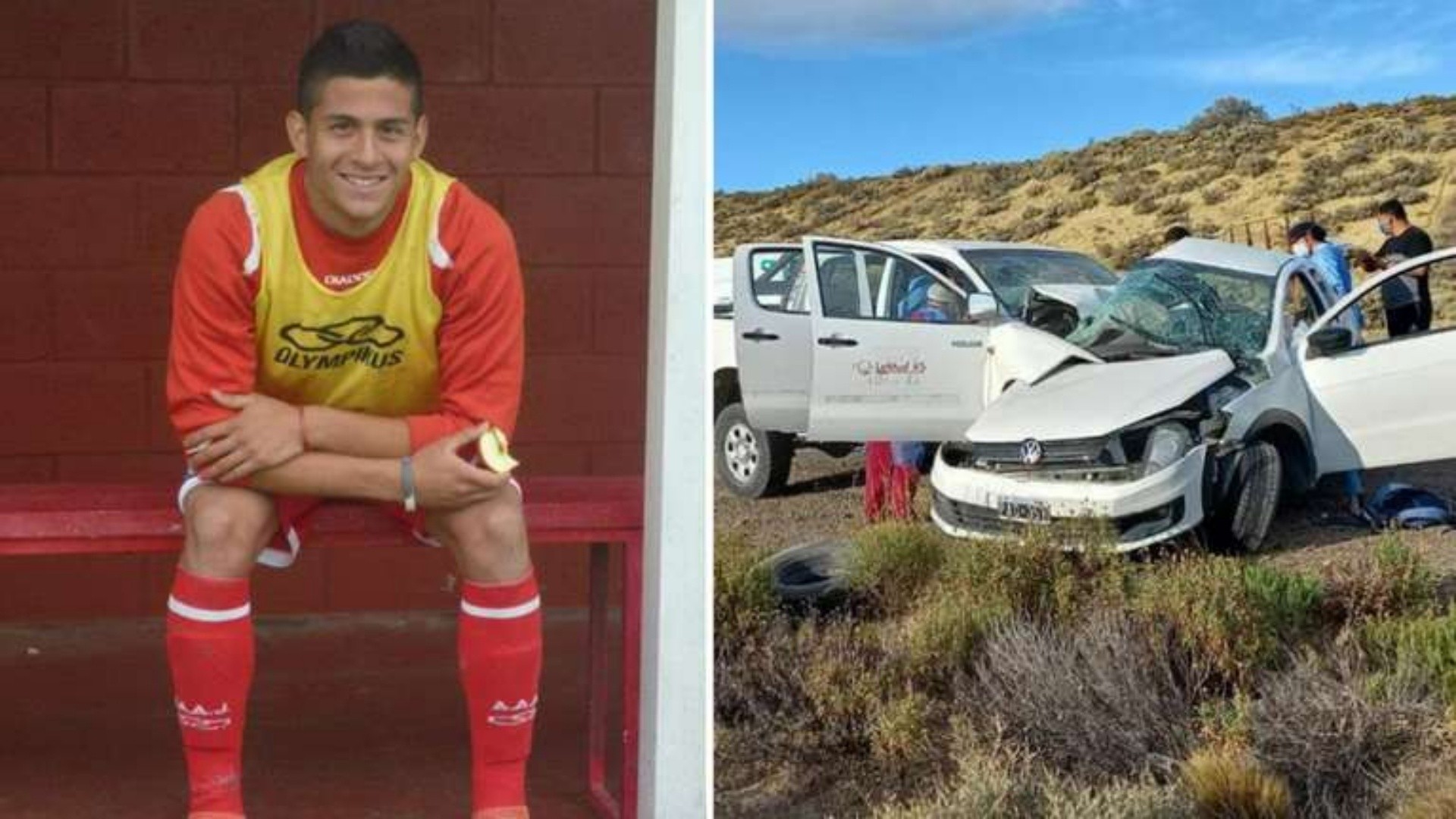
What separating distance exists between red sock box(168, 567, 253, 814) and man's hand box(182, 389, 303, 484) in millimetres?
213

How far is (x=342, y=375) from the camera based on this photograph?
14.6ft

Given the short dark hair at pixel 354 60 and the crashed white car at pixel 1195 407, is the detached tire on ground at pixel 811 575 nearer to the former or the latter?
the crashed white car at pixel 1195 407

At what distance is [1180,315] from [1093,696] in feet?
19.7

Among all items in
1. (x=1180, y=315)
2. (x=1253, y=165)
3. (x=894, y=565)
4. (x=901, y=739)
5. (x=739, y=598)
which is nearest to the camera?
(x=901, y=739)

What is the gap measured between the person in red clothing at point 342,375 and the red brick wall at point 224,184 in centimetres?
259

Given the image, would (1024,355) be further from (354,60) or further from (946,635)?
(354,60)

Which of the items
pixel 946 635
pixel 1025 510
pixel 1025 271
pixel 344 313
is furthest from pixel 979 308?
pixel 344 313

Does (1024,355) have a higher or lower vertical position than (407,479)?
lower

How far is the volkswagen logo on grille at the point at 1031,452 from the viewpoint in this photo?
530 inches

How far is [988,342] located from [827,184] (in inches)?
817

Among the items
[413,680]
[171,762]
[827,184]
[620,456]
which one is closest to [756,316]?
[620,456]

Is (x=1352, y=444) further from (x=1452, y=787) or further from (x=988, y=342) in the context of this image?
(x=1452, y=787)

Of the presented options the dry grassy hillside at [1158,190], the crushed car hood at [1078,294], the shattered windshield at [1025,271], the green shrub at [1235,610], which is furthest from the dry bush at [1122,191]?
the green shrub at [1235,610]

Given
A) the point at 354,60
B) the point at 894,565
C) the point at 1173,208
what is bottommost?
the point at 894,565
